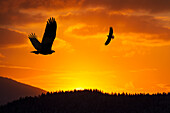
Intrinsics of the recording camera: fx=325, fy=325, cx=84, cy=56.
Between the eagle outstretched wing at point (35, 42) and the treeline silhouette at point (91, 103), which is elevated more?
the eagle outstretched wing at point (35, 42)

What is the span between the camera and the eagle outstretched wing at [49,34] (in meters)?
31.3

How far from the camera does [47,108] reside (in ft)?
220

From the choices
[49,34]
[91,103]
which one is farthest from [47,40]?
[91,103]

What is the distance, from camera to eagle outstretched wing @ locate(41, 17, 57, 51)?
1232 inches

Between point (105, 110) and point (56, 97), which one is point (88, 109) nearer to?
point (105, 110)

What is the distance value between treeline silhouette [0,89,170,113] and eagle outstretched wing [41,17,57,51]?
3376 centimetres

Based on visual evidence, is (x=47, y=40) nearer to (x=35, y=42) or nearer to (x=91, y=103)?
(x=35, y=42)

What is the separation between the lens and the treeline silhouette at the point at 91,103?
64.6 meters

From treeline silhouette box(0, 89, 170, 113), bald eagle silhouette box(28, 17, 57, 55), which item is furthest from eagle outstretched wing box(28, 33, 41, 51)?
treeline silhouette box(0, 89, 170, 113)

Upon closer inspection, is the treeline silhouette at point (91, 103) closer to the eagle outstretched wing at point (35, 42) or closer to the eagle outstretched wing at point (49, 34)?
the eagle outstretched wing at point (35, 42)

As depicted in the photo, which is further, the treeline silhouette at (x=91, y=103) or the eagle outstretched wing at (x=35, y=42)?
the treeline silhouette at (x=91, y=103)

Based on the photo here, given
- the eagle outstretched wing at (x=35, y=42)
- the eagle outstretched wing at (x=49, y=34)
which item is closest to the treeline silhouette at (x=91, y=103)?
the eagle outstretched wing at (x=35, y=42)

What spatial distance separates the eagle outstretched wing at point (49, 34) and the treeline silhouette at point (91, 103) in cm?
3376

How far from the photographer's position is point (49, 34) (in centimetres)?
3169
